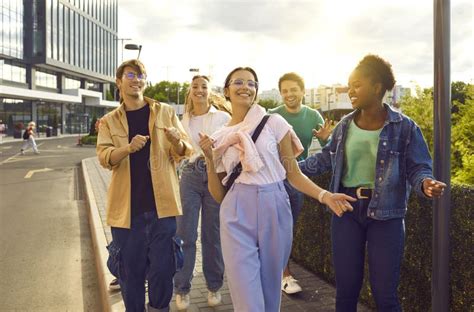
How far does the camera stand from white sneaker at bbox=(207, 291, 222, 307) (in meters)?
4.17

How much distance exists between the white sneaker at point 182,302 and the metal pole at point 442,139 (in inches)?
84.6

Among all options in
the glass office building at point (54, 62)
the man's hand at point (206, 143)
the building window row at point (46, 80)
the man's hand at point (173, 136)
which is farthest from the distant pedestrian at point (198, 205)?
the building window row at point (46, 80)

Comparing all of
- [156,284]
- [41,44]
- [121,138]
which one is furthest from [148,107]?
[41,44]

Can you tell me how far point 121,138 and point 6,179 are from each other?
44.8 ft

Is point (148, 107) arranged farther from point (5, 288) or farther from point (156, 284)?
point (5, 288)

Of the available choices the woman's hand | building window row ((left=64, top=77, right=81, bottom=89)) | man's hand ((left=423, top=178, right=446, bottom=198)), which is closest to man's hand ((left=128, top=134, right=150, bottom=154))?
the woman's hand

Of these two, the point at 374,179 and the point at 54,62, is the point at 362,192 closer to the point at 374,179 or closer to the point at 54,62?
the point at 374,179

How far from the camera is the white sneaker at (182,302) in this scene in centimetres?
408

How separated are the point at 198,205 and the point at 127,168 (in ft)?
3.03

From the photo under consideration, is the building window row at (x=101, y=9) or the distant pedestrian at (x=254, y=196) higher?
the building window row at (x=101, y=9)

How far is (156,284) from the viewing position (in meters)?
3.47

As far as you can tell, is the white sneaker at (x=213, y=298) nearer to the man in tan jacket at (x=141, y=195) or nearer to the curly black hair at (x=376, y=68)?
the man in tan jacket at (x=141, y=195)

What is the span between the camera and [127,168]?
135 inches

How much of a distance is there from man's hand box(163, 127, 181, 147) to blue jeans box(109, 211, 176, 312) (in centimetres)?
55
